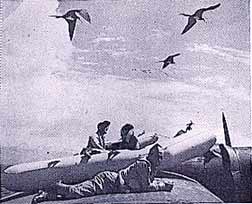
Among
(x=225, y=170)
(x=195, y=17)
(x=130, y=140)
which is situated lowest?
(x=225, y=170)

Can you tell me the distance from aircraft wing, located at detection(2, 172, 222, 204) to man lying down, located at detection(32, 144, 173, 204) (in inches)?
0.9

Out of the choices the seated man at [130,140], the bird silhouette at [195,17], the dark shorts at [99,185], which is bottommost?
the dark shorts at [99,185]

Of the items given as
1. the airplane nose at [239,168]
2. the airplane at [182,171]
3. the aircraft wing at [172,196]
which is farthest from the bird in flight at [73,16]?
the airplane nose at [239,168]

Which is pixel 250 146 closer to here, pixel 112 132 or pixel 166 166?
pixel 166 166

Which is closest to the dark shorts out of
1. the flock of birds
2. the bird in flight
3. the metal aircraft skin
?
the metal aircraft skin

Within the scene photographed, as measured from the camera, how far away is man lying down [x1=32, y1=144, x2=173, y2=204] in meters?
2.89

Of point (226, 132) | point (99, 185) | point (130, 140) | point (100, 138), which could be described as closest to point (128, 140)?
point (130, 140)

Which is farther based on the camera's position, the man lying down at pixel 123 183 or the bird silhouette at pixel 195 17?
the bird silhouette at pixel 195 17

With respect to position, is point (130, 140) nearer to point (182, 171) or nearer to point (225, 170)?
point (182, 171)

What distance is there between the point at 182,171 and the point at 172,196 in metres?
0.14

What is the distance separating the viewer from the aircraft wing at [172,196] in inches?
114

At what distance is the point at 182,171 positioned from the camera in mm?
2980

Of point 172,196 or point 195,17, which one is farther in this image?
point 195,17

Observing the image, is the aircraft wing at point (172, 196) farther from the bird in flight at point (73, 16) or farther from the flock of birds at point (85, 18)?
the bird in flight at point (73, 16)
